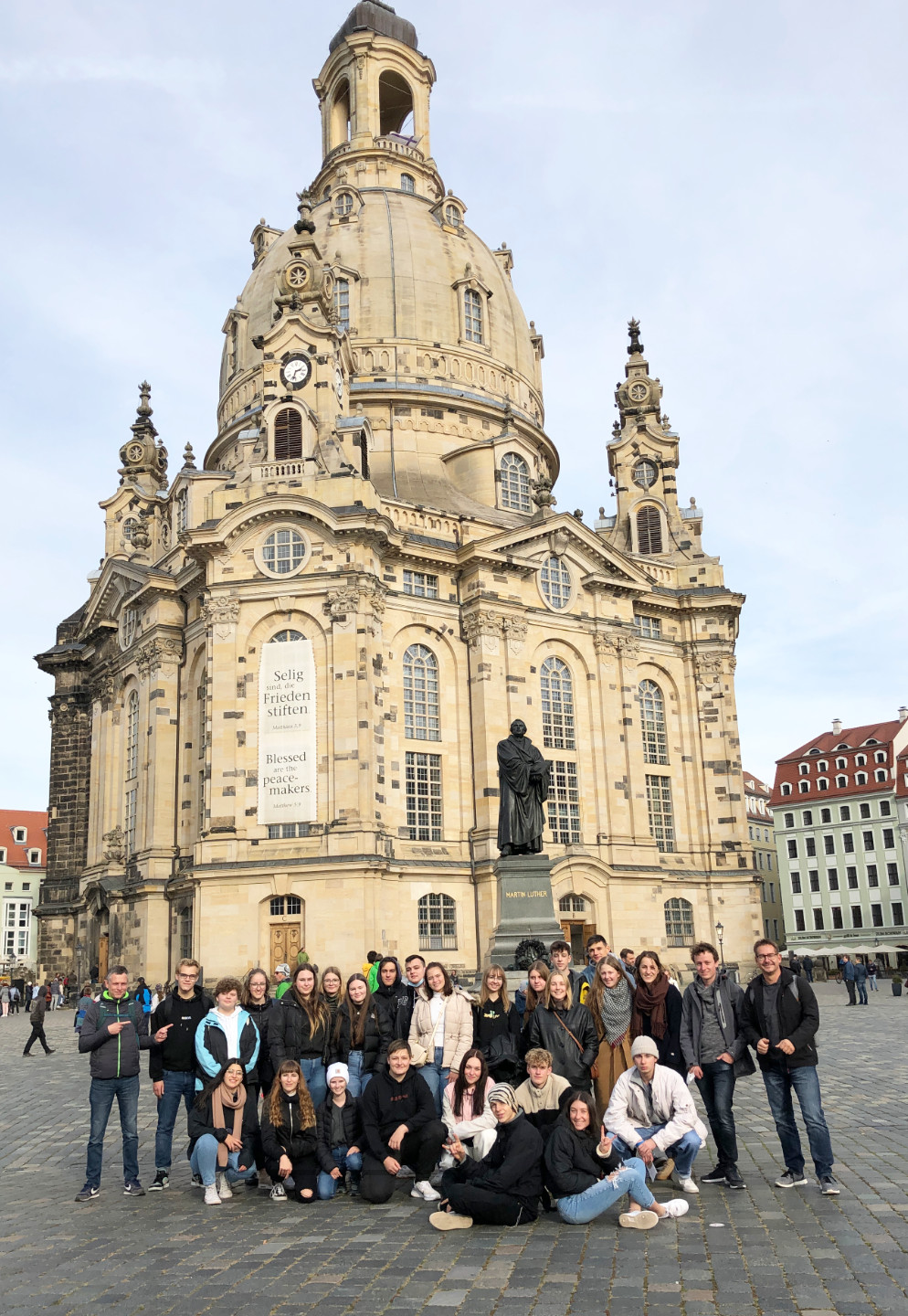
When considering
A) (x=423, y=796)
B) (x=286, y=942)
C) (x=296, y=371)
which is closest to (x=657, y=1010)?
(x=286, y=942)

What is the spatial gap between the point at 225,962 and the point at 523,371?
33083 millimetres

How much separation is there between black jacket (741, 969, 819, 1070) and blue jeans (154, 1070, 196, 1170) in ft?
19.6

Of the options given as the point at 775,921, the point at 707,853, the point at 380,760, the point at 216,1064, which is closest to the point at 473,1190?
the point at 216,1064

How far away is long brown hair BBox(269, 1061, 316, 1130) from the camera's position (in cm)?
1137

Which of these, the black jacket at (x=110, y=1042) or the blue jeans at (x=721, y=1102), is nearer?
the blue jeans at (x=721, y=1102)

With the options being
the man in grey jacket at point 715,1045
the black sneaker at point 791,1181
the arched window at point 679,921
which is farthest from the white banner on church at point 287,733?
the black sneaker at point 791,1181

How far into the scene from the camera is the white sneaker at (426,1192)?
36.6 feet

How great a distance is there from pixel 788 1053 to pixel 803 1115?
0.65m

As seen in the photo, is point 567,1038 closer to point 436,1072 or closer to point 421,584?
point 436,1072

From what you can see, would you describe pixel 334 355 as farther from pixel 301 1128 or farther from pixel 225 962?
pixel 301 1128

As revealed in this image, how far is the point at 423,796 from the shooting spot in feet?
139

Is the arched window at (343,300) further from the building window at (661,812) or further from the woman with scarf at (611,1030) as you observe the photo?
the woman with scarf at (611,1030)

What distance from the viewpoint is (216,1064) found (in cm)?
1183

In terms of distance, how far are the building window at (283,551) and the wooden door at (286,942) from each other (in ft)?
40.0
